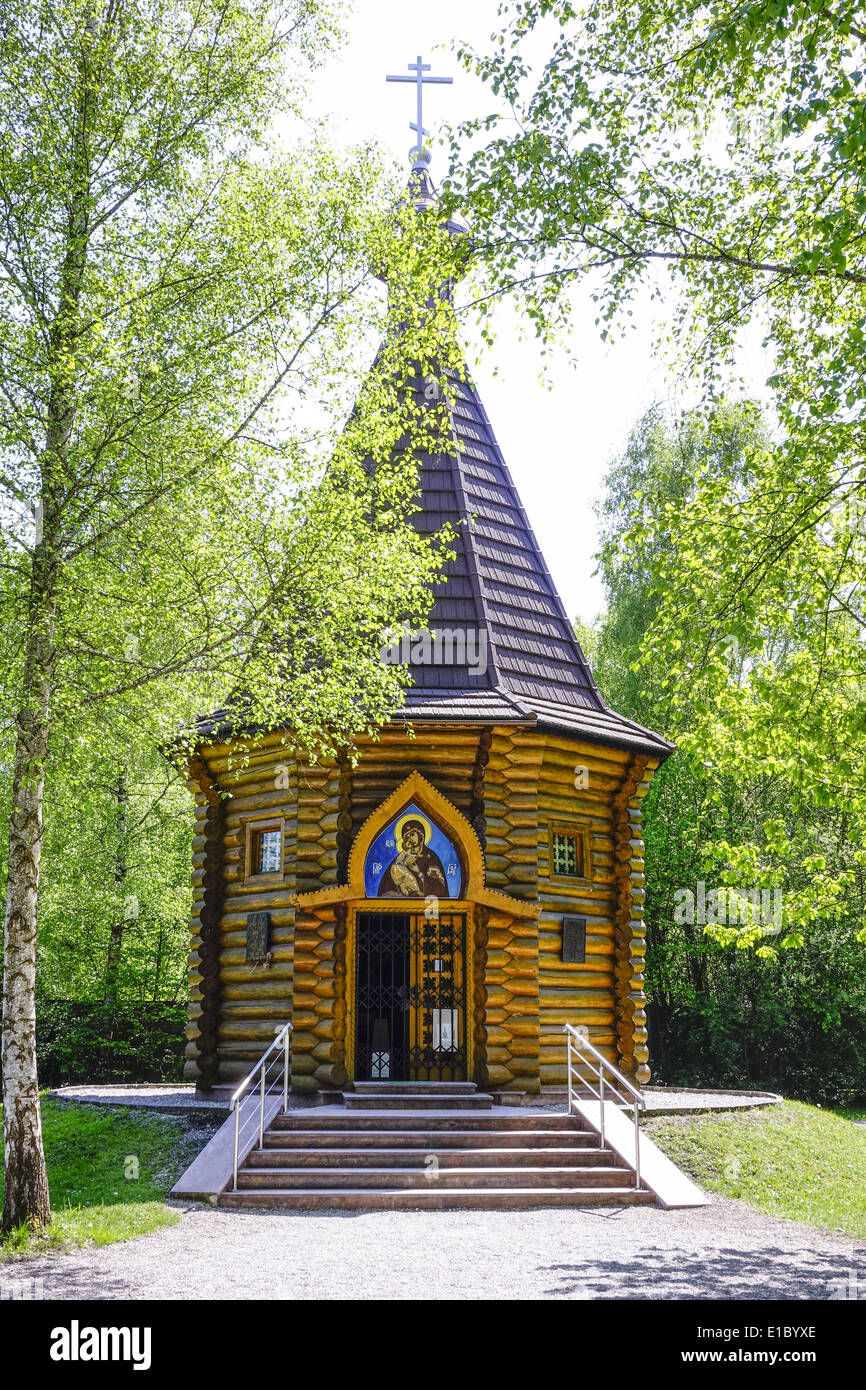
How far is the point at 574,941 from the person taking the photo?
14.8m

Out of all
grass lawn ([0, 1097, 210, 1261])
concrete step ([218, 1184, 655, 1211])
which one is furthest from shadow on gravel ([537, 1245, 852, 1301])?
grass lawn ([0, 1097, 210, 1261])

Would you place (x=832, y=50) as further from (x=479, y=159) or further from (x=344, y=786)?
(x=344, y=786)

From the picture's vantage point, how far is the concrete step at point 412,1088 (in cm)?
1306

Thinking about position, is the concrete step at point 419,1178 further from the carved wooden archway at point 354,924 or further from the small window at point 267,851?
the small window at point 267,851

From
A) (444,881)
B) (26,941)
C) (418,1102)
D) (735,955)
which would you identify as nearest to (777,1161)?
(418,1102)

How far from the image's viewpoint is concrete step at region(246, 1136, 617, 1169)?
1148cm

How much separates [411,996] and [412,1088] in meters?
1.25

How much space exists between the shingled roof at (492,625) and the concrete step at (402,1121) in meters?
4.46

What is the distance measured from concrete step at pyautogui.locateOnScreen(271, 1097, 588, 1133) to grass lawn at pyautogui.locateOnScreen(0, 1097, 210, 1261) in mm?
1307

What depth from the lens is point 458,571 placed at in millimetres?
→ 15914

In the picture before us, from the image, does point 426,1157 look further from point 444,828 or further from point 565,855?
point 565,855

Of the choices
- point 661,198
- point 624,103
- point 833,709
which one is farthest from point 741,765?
point 624,103

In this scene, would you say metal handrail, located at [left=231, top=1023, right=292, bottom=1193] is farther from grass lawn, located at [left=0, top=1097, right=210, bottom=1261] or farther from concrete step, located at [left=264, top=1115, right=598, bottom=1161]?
grass lawn, located at [left=0, top=1097, right=210, bottom=1261]
